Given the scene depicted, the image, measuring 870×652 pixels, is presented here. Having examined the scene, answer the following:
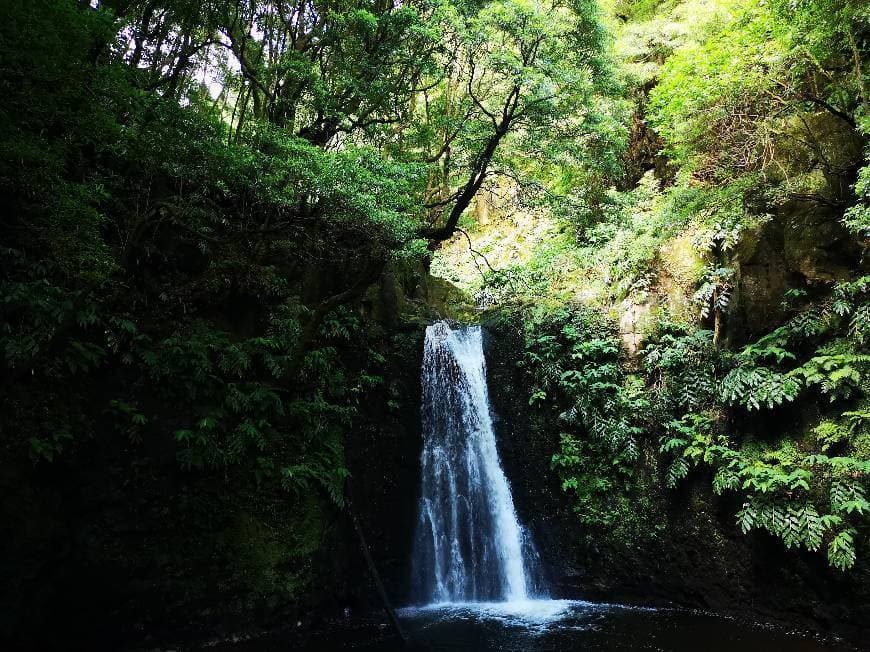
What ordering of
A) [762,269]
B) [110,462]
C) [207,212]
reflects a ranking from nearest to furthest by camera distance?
[110,462] → [207,212] → [762,269]

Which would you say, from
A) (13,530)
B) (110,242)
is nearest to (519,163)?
(110,242)

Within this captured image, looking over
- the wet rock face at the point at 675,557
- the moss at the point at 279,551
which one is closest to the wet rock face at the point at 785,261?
the wet rock face at the point at 675,557

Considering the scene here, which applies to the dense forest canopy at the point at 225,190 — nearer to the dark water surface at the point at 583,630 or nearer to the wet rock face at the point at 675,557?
the dark water surface at the point at 583,630

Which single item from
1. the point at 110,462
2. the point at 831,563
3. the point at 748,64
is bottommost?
the point at 831,563

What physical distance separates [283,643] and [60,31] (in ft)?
22.8

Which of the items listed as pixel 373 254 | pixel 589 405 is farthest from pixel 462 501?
pixel 373 254

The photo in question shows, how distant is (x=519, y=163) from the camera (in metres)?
10.4

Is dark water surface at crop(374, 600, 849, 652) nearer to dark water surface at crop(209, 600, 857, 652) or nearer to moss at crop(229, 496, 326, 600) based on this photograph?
dark water surface at crop(209, 600, 857, 652)

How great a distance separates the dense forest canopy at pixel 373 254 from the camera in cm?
522

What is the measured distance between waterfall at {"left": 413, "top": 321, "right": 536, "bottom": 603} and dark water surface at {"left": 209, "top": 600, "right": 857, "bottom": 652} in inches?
24.8

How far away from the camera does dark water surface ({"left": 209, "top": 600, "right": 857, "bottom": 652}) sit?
5.74m

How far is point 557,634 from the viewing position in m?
6.16

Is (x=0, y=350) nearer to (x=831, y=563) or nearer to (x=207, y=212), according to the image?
(x=207, y=212)

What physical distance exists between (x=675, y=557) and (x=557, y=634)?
256 centimetres
